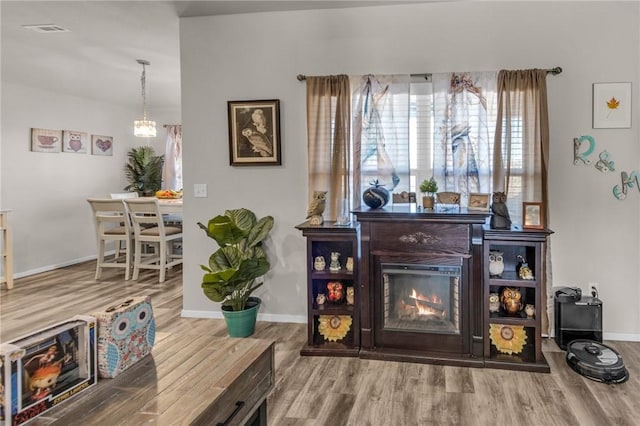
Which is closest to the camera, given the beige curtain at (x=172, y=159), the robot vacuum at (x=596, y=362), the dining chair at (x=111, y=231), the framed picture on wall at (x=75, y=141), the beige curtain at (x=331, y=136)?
the robot vacuum at (x=596, y=362)

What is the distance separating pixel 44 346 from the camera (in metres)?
1.00

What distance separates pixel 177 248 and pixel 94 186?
1693 millimetres

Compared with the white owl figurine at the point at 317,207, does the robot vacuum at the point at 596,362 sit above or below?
below

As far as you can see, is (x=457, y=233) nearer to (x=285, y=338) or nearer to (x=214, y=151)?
(x=285, y=338)

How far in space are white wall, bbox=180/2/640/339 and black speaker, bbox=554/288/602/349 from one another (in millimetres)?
287

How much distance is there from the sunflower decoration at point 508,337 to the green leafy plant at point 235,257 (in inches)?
67.5


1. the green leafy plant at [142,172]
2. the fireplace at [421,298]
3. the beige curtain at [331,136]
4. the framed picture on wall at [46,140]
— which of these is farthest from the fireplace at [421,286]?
the green leafy plant at [142,172]

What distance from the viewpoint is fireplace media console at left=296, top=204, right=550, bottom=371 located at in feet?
9.14

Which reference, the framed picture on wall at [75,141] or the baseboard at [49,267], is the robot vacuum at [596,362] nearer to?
the baseboard at [49,267]

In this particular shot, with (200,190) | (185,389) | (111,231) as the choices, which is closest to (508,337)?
(185,389)

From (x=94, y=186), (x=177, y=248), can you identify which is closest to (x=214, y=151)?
(x=177, y=248)

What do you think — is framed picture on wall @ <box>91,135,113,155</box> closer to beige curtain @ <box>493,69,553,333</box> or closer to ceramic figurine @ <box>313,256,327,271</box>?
ceramic figurine @ <box>313,256,327,271</box>

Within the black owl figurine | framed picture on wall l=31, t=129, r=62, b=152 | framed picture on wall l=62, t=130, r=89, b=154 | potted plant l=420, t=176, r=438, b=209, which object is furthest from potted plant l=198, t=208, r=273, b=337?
framed picture on wall l=62, t=130, r=89, b=154

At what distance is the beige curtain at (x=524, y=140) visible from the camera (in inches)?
123
